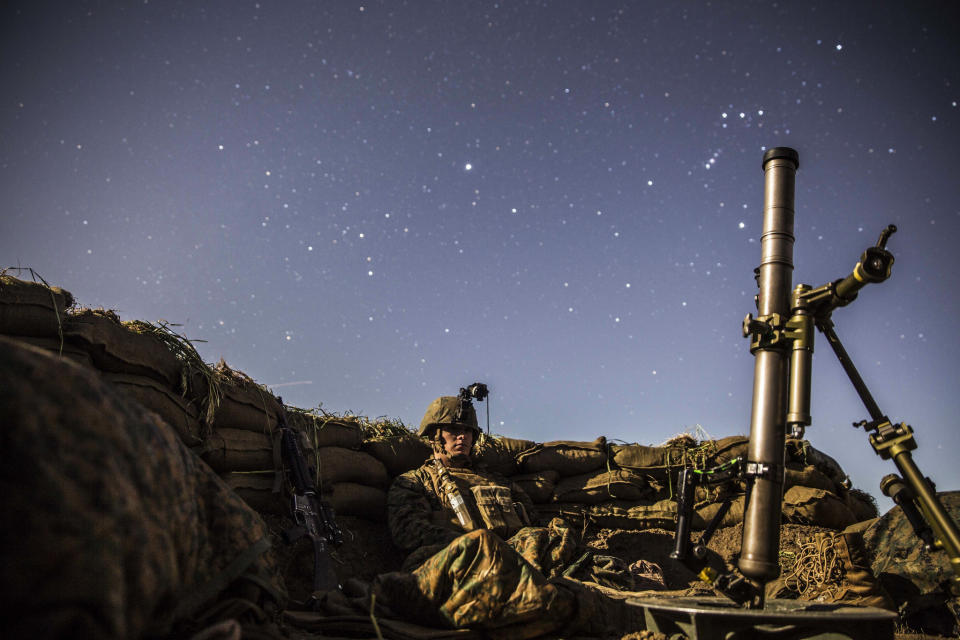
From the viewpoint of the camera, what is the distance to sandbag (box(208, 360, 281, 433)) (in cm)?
511

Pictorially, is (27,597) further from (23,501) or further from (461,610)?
(461,610)

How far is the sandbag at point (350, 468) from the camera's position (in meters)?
5.96

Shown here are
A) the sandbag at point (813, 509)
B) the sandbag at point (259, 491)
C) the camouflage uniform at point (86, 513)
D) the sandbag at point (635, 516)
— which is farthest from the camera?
the sandbag at point (635, 516)

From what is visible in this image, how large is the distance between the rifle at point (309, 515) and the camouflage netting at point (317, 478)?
108mm

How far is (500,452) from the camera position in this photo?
7.42 meters

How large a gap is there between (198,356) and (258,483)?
1.24 metres

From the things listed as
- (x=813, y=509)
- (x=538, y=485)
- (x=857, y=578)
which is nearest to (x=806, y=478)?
(x=813, y=509)

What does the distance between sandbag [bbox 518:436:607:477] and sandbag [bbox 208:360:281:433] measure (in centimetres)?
330

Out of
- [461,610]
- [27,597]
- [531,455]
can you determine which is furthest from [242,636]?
[531,455]

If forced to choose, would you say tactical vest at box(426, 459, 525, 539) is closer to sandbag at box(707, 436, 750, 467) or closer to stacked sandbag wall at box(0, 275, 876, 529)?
stacked sandbag wall at box(0, 275, 876, 529)

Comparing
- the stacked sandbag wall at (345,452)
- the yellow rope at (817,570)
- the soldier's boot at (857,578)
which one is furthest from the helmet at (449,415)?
the soldier's boot at (857,578)

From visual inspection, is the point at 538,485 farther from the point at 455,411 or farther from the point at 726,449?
the point at 726,449

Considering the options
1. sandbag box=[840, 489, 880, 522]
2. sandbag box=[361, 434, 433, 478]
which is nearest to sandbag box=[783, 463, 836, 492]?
sandbag box=[840, 489, 880, 522]

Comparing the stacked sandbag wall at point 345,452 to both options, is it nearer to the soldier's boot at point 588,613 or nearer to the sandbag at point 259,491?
the sandbag at point 259,491
